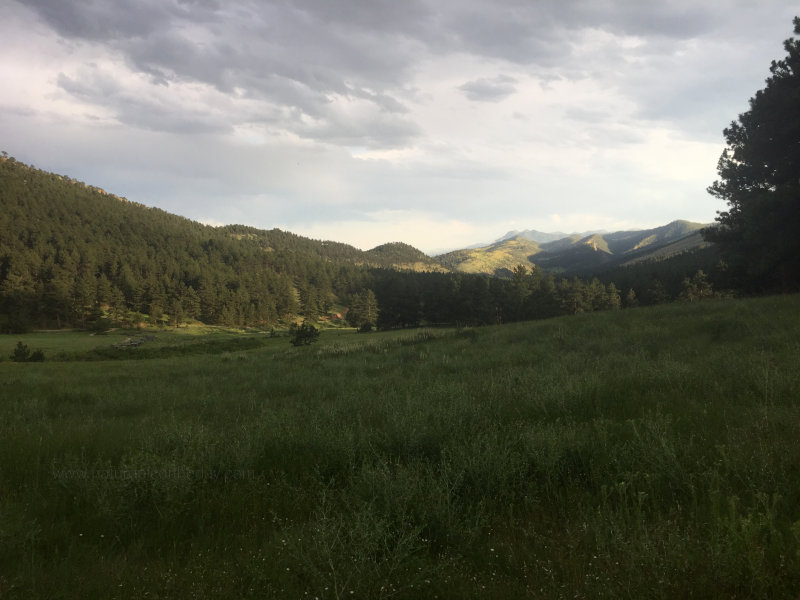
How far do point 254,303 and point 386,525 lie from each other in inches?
4685

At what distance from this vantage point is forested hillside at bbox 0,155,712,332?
77312 millimetres

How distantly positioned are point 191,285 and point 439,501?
12960 centimetres

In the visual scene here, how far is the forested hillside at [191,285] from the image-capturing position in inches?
3044

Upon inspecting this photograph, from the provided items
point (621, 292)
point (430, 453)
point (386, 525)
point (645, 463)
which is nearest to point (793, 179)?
point (645, 463)

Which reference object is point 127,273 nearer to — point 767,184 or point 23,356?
point 23,356

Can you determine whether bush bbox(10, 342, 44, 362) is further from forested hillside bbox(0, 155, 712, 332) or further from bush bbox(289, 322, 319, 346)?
forested hillside bbox(0, 155, 712, 332)

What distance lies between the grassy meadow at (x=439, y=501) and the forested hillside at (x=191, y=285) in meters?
68.9

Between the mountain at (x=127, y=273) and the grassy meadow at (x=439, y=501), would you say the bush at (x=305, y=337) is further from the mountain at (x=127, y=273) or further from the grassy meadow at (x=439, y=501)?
the mountain at (x=127, y=273)

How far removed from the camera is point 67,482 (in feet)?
13.7

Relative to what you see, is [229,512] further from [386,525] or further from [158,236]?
[158,236]

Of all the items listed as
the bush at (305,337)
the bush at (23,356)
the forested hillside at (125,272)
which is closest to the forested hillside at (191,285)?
the forested hillside at (125,272)

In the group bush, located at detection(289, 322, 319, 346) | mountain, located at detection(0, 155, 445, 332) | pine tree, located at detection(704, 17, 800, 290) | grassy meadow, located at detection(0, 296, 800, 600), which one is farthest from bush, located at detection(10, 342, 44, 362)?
mountain, located at detection(0, 155, 445, 332)

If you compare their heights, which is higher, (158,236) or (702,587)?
(158,236)

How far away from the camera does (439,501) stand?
10.3ft
